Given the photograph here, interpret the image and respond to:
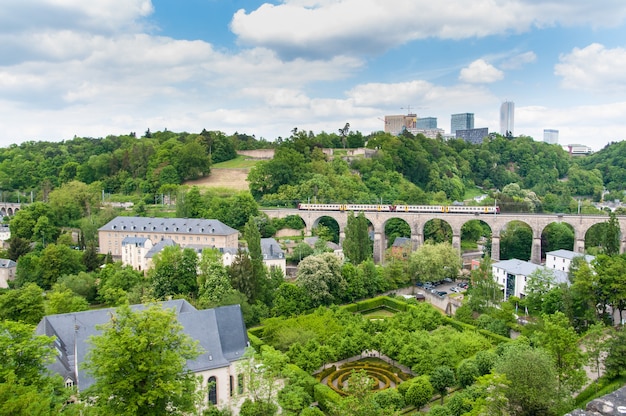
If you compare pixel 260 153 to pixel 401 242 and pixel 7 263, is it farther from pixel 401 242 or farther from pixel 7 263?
pixel 7 263

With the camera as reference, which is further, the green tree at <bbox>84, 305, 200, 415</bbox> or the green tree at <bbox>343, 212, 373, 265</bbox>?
the green tree at <bbox>343, 212, 373, 265</bbox>

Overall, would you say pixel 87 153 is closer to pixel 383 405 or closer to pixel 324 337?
pixel 324 337

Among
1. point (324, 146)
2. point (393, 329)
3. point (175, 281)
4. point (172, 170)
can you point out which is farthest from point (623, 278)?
point (324, 146)

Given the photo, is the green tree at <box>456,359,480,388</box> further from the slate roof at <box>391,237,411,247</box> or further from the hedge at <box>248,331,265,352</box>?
the slate roof at <box>391,237,411,247</box>

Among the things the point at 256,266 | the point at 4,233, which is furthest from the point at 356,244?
the point at 4,233

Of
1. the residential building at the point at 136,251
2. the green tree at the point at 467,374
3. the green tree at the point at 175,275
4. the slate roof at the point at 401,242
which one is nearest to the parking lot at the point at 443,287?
the slate roof at the point at 401,242

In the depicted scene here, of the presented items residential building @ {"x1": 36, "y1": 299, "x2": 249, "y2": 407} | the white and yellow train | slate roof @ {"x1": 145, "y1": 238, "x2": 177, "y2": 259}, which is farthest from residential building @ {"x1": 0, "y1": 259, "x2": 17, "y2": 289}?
the white and yellow train
